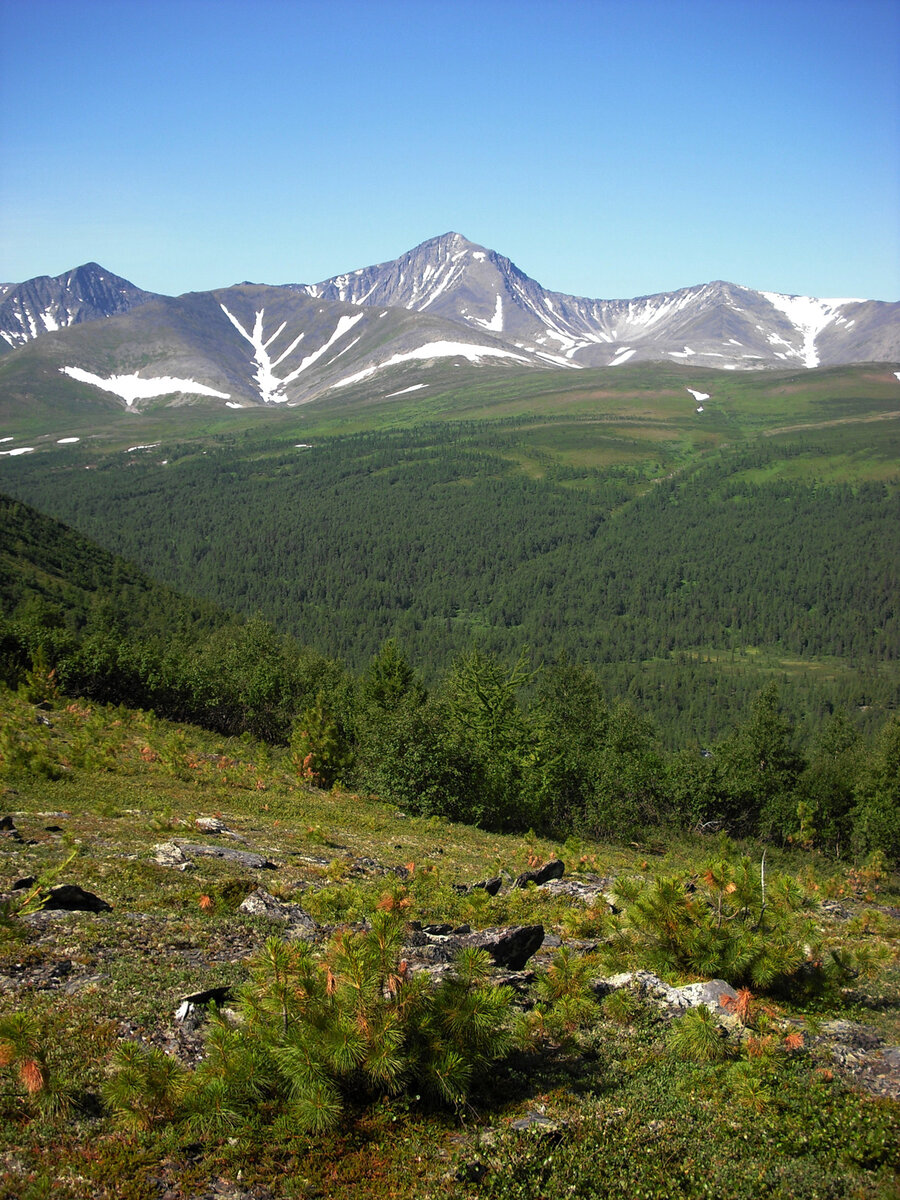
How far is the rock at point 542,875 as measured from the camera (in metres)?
19.4

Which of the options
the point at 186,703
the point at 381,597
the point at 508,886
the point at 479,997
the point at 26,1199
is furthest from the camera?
the point at 381,597

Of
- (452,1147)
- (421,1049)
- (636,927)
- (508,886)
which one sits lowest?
(508,886)

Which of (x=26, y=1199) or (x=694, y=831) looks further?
(x=694, y=831)

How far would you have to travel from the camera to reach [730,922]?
494 inches

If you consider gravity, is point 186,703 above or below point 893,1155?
below

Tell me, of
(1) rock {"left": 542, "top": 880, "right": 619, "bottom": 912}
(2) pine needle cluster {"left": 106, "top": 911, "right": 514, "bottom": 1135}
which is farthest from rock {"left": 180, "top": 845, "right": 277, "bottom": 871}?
(2) pine needle cluster {"left": 106, "top": 911, "right": 514, "bottom": 1135}

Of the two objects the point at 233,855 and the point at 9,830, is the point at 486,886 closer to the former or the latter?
the point at 233,855

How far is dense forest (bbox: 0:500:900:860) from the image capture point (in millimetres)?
36344

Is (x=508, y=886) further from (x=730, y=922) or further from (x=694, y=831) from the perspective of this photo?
(x=694, y=831)

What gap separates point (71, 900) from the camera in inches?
484

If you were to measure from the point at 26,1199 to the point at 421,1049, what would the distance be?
3.67 metres

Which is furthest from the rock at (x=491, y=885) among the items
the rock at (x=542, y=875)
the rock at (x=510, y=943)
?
the rock at (x=510, y=943)

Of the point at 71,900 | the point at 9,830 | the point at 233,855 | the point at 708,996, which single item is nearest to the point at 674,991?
the point at 708,996

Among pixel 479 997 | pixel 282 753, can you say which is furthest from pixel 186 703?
pixel 479 997
